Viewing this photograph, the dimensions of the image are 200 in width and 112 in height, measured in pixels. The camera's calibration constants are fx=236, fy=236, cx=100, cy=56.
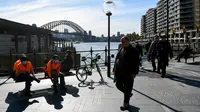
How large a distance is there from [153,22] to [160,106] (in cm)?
18072

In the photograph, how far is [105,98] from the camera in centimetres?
712

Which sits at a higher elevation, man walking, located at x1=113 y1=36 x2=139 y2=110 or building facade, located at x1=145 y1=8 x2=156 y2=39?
building facade, located at x1=145 y1=8 x2=156 y2=39

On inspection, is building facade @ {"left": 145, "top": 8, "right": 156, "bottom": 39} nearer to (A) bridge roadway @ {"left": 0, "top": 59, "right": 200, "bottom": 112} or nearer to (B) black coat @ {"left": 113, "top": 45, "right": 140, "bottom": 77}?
(A) bridge roadway @ {"left": 0, "top": 59, "right": 200, "bottom": 112}

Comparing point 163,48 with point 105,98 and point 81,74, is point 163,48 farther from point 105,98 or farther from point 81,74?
point 105,98

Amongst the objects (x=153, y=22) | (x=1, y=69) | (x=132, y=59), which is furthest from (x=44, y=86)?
(x=153, y=22)

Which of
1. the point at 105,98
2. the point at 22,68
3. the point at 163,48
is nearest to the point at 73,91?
the point at 105,98

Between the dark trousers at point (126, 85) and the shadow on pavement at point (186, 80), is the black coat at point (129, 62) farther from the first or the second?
the shadow on pavement at point (186, 80)

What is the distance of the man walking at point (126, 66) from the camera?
5.79m

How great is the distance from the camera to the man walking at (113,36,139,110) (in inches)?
228

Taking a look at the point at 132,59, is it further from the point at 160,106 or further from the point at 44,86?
the point at 44,86

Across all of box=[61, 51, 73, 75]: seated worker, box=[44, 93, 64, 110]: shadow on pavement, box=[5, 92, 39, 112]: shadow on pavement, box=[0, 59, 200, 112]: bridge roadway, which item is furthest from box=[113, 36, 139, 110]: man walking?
box=[61, 51, 73, 75]: seated worker

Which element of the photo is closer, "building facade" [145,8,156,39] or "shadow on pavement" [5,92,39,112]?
"shadow on pavement" [5,92,39,112]

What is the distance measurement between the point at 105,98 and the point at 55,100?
4.89ft

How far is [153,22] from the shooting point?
180500 millimetres
